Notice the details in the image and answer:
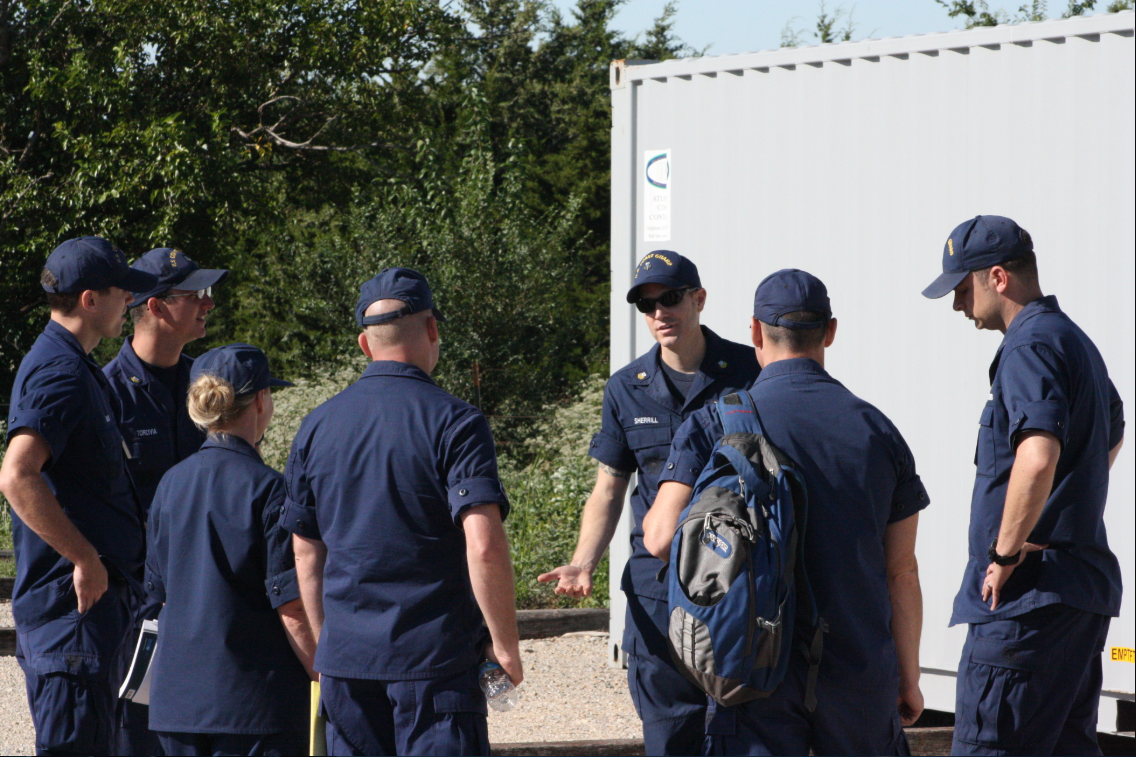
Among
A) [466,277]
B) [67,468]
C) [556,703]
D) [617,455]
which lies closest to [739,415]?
[617,455]

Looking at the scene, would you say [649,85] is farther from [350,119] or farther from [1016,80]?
[350,119]

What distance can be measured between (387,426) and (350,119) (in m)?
20.3

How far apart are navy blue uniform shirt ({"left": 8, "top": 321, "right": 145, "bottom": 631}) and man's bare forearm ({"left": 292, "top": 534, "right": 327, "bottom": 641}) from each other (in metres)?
1.02

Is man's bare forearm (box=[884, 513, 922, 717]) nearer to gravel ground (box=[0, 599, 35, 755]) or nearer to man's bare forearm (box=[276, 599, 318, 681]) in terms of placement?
man's bare forearm (box=[276, 599, 318, 681])

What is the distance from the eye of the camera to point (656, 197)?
6.50 metres

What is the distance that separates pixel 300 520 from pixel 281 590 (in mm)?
Result: 205

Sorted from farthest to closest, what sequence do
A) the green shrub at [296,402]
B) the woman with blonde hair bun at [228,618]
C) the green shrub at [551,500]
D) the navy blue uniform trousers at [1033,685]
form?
the green shrub at [296,402] → the green shrub at [551,500] → the navy blue uniform trousers at [1033,685] → the woman with blonde hair bun at [228,618]

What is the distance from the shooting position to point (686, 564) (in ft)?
9.55

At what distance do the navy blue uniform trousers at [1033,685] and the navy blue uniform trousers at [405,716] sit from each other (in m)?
1.64

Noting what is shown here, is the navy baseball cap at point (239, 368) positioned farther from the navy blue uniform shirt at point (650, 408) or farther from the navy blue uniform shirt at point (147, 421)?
the navy blue uniform shirt at point (650, 408)

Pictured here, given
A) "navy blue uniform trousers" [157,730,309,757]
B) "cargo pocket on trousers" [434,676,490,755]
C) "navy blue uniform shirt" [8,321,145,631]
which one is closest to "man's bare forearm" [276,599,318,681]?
"navy blue uniform trousers" [157,730,309,757]

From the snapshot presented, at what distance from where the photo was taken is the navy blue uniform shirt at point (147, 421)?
441cm

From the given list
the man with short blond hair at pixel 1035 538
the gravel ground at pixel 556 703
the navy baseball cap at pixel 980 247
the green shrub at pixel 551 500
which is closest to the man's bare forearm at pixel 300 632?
the man with short blond hair at pixel 1035 538

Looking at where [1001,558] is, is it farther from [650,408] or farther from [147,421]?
[147,421]
